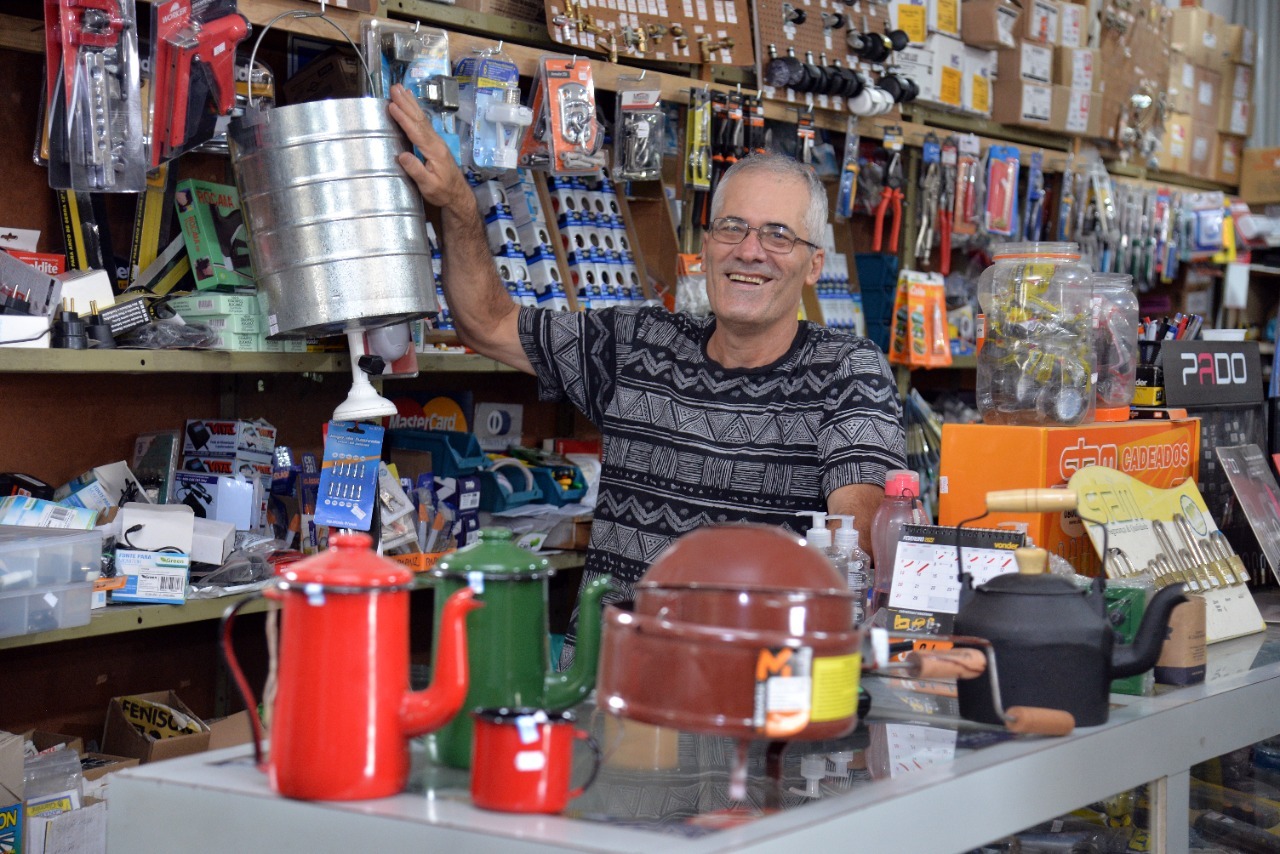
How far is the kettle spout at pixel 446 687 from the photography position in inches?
44.6

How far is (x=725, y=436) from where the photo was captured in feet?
8.51

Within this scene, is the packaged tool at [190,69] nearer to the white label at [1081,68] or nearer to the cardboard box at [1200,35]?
the white label at [1081,68]

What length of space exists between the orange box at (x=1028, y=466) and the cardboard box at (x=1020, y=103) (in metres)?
2.70

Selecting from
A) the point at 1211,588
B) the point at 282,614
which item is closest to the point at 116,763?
the point at 282,614

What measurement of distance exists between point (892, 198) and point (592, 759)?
3.35m

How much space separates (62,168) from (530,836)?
178 cm

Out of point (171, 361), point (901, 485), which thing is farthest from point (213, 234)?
point (901, 485)

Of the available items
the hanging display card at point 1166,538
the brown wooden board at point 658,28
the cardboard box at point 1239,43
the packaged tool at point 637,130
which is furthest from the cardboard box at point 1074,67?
the hanging display card at point 1166,538

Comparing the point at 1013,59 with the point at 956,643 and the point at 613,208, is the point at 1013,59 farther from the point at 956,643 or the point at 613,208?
the point at 956,643

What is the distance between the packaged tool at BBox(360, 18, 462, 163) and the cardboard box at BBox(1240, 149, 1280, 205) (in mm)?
4487

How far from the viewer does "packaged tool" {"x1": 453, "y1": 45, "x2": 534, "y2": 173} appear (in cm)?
279

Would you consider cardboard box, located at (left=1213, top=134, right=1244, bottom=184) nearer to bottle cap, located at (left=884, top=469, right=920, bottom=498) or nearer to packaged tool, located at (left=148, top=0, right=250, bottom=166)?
bottle cap, located at (left=884, top=469, right=920, bottom=498)

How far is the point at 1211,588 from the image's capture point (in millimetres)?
2146

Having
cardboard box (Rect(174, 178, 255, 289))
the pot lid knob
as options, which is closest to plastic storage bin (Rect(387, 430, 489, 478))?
cardboard box (Rect(174, 178, 255, 289))
